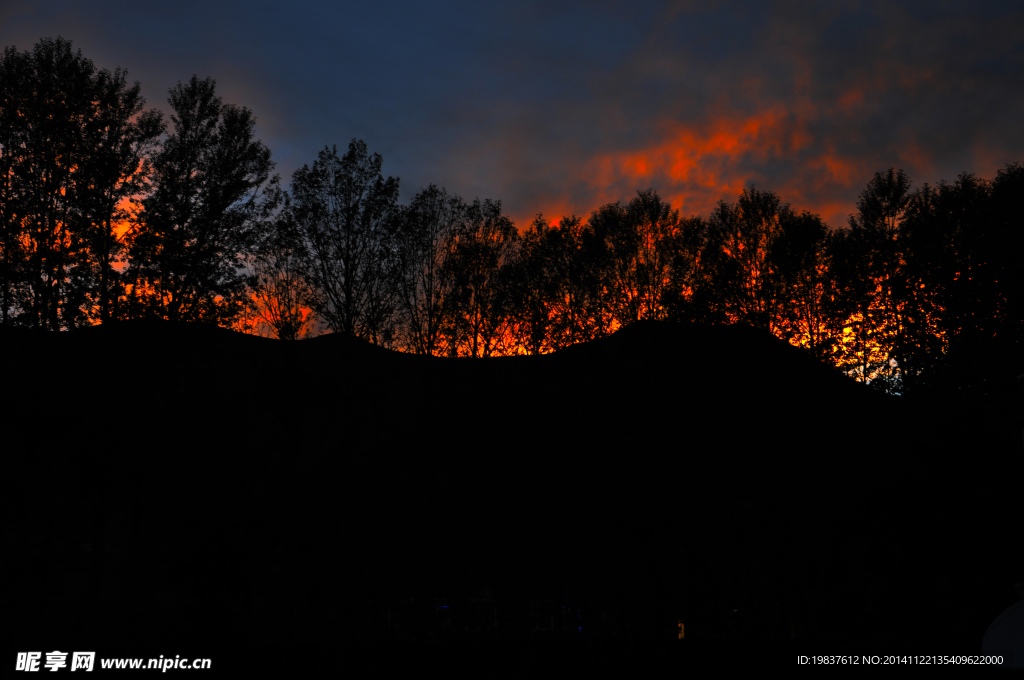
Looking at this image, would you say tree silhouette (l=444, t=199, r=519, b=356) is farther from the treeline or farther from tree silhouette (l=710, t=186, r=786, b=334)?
tree silhouette (l=710, t=186, r=786, b=334)

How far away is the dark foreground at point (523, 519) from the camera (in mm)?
15719

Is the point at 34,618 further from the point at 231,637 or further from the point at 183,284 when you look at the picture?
the point at 183,284

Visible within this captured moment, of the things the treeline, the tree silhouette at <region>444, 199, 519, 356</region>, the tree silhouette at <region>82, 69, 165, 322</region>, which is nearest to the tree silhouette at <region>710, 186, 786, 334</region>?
the treeline

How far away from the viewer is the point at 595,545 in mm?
20719

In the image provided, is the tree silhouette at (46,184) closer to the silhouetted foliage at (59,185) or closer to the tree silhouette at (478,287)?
the silhouetted foliage at (59,185)

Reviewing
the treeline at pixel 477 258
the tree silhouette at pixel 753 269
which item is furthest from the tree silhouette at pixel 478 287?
the tree silhouette at pixel 753 269

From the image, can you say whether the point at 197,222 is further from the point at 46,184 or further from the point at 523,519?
the point at 523,519

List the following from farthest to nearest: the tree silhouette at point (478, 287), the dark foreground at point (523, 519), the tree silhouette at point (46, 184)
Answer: the tree silhouette at point (478, 287) → the tree silhouette at point (46, 184) → the dark foreground at point (523, 519)

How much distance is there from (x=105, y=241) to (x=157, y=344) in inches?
176

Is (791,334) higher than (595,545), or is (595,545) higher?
(791,334)

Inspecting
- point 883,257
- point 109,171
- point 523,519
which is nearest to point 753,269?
point 883,257

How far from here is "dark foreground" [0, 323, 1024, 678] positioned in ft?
51.6

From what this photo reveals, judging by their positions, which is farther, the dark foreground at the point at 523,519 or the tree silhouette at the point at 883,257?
the tree silhouette at the point at 883,257

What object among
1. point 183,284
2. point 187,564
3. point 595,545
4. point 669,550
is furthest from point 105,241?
point 669,550
